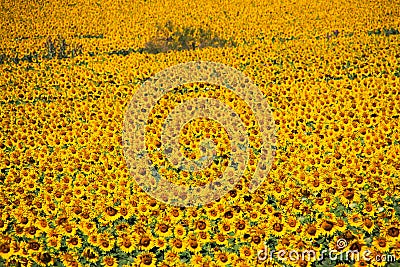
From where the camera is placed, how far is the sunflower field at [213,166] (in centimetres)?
546

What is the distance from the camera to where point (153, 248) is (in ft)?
18.9

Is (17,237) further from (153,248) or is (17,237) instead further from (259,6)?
(259,6)

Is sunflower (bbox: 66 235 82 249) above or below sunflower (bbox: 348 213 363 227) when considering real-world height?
below

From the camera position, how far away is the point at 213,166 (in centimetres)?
716

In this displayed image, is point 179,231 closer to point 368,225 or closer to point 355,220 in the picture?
point 355,220

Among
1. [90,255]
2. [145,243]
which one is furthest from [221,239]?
[90,255]

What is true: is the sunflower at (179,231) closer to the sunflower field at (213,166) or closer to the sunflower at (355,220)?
the sunflower field at (213,166)

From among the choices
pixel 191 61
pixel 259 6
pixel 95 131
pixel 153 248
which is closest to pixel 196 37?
pixel 191 61

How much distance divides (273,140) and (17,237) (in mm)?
4473

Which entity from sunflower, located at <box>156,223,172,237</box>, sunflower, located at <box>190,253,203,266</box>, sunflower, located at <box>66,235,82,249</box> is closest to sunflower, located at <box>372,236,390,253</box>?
sunflower, located at <box>190,253,203,266</box>

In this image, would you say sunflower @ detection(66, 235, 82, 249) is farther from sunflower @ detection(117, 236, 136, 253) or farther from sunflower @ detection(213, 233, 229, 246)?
sunflower @ detection(213, 233, 229, 246)

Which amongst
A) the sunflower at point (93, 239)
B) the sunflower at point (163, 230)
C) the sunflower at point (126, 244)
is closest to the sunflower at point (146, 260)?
the sunflower at point (126, 244)

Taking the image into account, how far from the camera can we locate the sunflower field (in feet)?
17.9

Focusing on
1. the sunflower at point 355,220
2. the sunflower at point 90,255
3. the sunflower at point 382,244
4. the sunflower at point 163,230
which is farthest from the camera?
the sunflower at point 163,230
